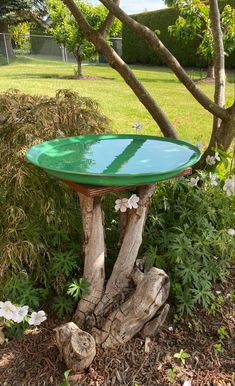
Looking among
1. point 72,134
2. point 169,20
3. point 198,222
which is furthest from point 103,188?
point 169,20

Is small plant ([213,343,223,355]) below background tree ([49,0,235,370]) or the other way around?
below

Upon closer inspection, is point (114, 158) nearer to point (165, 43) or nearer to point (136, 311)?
point (136, 311)

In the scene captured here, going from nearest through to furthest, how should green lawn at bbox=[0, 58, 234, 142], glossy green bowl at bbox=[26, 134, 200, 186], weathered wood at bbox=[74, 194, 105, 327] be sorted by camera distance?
glossy green bowl at bbox=[26, 134, 200, 186] < weathered wood at bbox=[74, 194, 105, 327] < green lawn at bbox=[0, 58, 234, 142]

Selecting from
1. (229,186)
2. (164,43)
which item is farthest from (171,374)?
(164,43)

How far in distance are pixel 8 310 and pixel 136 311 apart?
0.60 meters

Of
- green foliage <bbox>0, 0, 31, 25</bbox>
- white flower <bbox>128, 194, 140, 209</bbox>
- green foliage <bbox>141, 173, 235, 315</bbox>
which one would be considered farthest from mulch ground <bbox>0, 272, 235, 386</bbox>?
green foliage <bbox>0, 0, 31, 25</bbox>

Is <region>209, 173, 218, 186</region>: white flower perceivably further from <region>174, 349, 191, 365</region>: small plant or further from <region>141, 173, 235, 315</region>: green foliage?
<region>174, 349, 191, 365</region>: small plant

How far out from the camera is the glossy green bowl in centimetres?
151

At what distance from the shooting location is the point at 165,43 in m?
17.3

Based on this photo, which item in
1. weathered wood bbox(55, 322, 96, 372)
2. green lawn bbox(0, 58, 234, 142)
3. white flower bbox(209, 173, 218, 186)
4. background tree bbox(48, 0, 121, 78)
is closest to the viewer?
weathered wood bbox(55, 322, 96, 372)

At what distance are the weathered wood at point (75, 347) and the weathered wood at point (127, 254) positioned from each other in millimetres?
209

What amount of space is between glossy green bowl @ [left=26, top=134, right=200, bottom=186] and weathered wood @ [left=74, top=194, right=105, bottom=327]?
20cm

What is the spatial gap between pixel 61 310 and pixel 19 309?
0.30 m

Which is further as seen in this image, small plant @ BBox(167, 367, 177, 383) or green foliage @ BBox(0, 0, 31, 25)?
green foliage @ BBox(0, 0, 31, 25)
